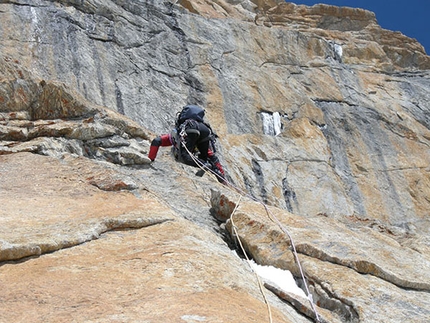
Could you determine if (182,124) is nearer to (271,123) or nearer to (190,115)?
(190,115)

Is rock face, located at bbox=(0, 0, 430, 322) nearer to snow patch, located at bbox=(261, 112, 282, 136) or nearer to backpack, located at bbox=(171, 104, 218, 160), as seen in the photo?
snow patch, located at bbox=(261, 112, 282, 136)

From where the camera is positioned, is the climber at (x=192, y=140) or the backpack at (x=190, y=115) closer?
the climber at (x=192, y=140)

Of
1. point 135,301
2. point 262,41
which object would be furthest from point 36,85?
point 262,41

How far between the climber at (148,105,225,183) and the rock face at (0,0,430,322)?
14.2 inches

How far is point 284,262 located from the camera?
642 centimetres

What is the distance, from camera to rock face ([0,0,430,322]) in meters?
5.00

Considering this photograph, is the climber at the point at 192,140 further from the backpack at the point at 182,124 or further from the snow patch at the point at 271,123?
the snow patch at the point at 271,123

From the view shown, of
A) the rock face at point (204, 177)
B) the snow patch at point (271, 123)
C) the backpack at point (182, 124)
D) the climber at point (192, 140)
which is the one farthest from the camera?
the snow patch at point (271, 123)

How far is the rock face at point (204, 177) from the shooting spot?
5004 mm

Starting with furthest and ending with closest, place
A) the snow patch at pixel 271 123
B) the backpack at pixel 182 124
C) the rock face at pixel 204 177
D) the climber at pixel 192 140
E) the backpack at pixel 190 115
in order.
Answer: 1. the snow patch at pixel 271 123
2. the backpack at pixel 190 115
3. the backpack at pixel 182 124
4. the climber at pixel 192 140
5. the rock face at pixel 204 177

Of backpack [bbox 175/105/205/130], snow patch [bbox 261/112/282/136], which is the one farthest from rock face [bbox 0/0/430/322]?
backpack [bbox 175/105/205/130]

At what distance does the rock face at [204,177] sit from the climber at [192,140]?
362mm

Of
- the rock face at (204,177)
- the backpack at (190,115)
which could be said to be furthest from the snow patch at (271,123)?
the backpack at (190,115)

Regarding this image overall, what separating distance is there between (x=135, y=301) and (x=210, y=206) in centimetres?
437
